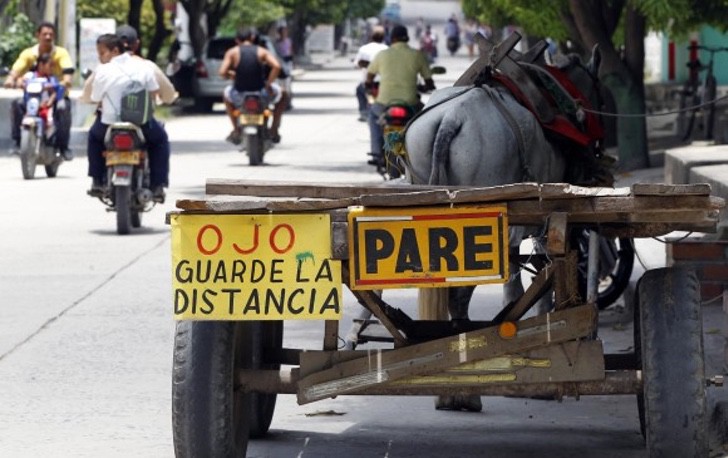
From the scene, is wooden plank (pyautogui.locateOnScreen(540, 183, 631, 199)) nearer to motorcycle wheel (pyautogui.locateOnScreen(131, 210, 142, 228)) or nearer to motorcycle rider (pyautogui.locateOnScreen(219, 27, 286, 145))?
motorcycle wheel (pyautogui.locateOnScreen(131, 210, 142, 228))

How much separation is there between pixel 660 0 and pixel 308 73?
5063 centimetres

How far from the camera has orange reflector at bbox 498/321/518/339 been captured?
20.7 feet

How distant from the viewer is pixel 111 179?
50.4 feet

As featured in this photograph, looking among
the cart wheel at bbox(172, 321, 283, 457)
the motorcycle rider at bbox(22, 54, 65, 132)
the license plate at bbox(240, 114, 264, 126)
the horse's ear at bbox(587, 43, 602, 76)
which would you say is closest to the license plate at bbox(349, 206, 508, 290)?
the cart wheel at bbox(172, 321, 283, 457)

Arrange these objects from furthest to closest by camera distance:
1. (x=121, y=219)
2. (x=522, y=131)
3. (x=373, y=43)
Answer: (x=373, y=43)
(x=121, y=219)
(x=522, y=131)

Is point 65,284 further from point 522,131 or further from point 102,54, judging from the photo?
point 522,131

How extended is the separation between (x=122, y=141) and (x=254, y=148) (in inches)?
330

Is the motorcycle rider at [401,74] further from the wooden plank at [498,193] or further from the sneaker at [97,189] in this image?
the wooden plank at [498,193]

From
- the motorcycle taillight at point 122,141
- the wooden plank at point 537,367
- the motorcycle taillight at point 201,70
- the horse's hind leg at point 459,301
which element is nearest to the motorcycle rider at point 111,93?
the motorcycle taillight at point 122,141

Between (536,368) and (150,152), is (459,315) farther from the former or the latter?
(150,152)

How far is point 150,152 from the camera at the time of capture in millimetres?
15789

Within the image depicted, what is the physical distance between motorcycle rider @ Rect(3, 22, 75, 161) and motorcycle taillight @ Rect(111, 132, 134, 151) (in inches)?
230

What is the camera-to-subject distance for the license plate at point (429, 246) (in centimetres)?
598

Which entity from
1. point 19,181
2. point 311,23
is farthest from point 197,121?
point 311,23
